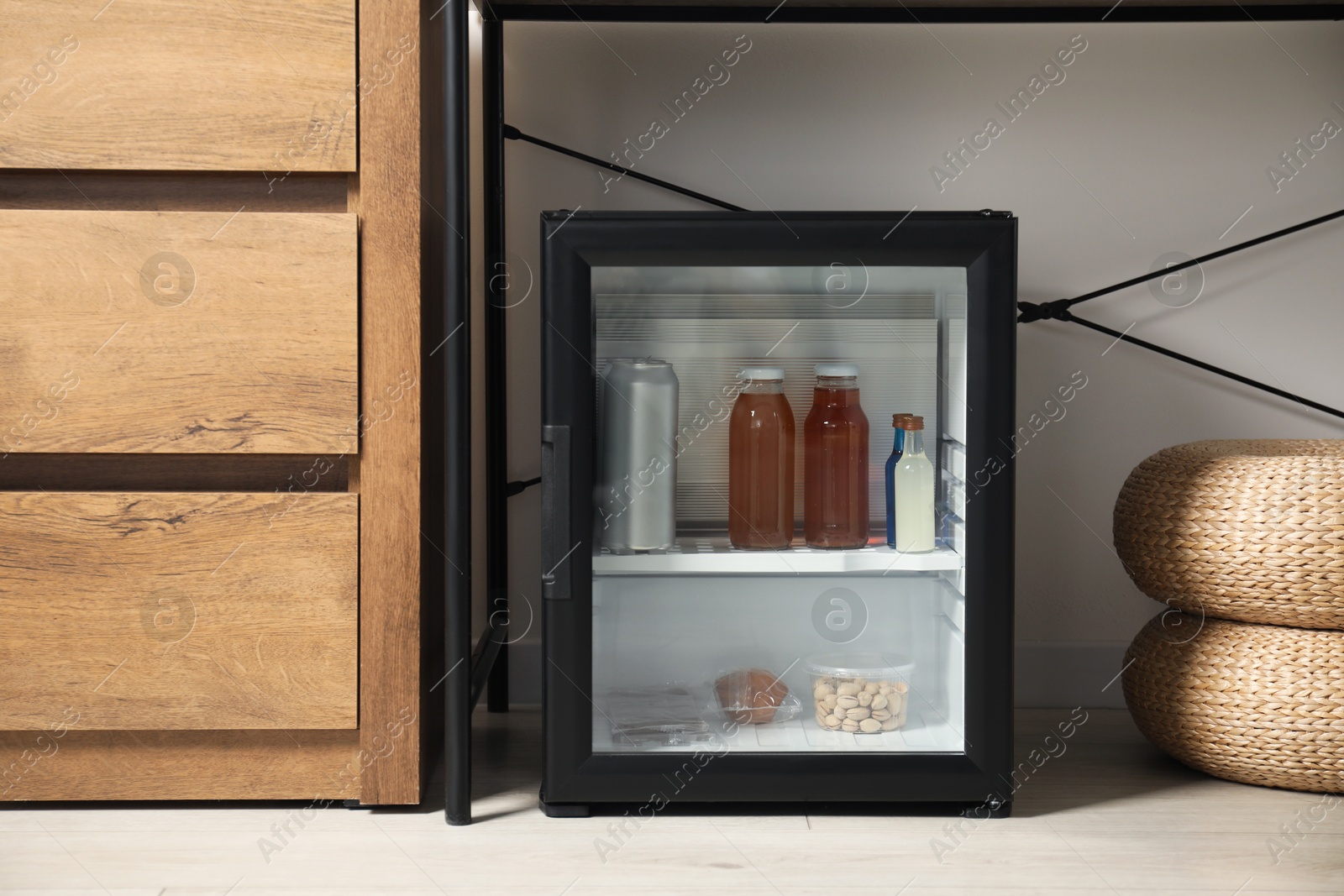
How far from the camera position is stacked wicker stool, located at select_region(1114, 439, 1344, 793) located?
103 centimetres

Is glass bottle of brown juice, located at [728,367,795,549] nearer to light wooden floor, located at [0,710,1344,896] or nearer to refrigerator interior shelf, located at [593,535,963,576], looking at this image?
refrigerator interior shelf, located at [593,535,963,576]

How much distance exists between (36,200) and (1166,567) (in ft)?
4.06

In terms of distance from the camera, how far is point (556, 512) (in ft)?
3.26

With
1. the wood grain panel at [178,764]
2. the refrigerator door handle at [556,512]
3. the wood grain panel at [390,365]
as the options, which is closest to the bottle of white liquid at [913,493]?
the refrigerator door handle at [556,512]

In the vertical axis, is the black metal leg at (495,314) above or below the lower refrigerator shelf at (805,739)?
above

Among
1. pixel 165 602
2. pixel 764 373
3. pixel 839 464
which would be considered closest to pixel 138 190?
pixel 165 602

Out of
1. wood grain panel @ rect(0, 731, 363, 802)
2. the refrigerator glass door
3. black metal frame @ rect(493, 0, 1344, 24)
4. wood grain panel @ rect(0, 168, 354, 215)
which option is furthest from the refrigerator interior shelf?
black metal frame @ rect(493, 0, 1344, 24)

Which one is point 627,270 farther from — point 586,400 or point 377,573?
point 377,573

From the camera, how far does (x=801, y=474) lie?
3.69 ft

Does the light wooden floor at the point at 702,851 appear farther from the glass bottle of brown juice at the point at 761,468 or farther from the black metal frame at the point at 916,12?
the black metal frame at the point at 916,12

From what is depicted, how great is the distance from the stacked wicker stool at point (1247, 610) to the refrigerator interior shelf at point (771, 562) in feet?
0.87

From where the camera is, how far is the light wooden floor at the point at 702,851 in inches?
35.1

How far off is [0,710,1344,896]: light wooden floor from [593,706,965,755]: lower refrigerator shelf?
0.07 meters

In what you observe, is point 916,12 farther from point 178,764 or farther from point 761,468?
point 178,764
